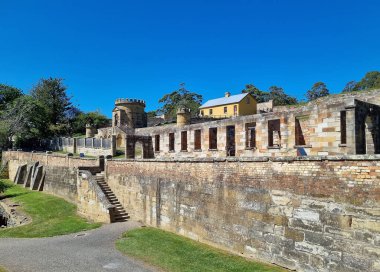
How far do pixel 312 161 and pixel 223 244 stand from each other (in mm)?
5284

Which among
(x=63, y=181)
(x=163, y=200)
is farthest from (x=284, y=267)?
(x=63, y=181)

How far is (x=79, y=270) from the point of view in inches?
455

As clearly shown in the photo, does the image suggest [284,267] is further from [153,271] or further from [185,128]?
[185,128]

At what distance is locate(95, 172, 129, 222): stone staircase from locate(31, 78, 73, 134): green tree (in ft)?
116

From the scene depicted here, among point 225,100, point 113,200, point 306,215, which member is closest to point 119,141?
point 225,100

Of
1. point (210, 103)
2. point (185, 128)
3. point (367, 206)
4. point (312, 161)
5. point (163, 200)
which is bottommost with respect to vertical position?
point (163, 200)

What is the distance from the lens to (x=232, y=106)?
51.6m

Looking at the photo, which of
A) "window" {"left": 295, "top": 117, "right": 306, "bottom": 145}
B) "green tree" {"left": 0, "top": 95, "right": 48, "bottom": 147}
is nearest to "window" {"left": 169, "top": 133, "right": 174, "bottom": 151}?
"window" {"left": 295, "top": 117, "right": 306, "bottom": 145}

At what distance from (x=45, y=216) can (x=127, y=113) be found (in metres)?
31.0

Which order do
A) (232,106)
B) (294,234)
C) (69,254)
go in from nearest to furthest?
(294,234)
(69,254)
(232,106)

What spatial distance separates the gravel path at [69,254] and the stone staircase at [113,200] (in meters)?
2.28

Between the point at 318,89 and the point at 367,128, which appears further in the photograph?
the point at 318,89

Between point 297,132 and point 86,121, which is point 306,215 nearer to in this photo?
point 297,132

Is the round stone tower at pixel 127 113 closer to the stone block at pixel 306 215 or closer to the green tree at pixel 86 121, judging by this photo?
the green tree at pixel 86 121
